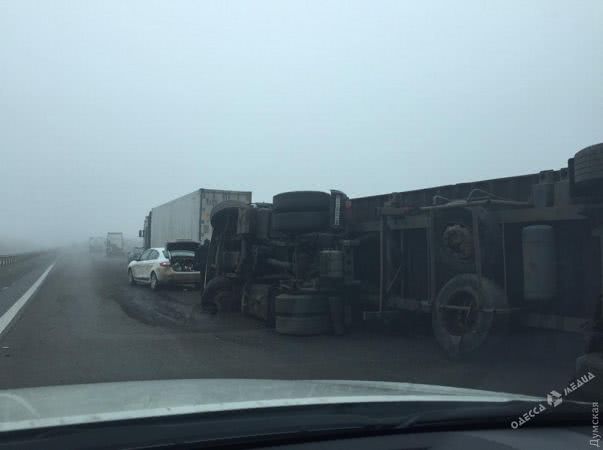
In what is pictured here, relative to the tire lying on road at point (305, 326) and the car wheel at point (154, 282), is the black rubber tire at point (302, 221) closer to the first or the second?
the tire lying on road at point (305, 326)

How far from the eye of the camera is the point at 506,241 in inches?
337

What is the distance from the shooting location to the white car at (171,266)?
21.1m

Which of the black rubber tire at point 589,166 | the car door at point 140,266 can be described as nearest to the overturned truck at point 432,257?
the black rubber tire at point 589,166

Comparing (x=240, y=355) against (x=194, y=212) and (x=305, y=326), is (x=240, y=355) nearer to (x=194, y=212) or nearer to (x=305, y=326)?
(x=305, y=326)

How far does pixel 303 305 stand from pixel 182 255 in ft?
37.0

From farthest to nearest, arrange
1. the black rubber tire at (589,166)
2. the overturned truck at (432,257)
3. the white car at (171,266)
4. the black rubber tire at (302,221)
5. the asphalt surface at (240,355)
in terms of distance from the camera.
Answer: the white car at (171,266) → the black rubber tire at (302,221) → the overturned truck at (432,257) → the asphalt surface at (240,355) → the black rubber tire at (589,166)

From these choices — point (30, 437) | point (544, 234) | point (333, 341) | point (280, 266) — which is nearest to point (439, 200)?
point (544, 234)

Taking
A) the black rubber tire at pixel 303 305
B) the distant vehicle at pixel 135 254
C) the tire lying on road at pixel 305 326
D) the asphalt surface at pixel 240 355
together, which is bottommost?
the asphalt surface at pixel 240 355

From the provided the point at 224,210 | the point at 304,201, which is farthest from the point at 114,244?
the point at 304,201

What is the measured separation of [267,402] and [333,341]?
7848 mm

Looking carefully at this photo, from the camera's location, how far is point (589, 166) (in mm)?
6691

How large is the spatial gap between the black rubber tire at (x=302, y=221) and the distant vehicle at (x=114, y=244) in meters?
63.3

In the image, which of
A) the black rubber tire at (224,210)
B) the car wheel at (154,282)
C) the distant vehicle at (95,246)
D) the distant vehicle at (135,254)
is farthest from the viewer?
the distant vehicle at (95,246)

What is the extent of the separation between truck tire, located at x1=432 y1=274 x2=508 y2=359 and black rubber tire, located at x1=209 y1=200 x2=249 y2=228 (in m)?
6.46
